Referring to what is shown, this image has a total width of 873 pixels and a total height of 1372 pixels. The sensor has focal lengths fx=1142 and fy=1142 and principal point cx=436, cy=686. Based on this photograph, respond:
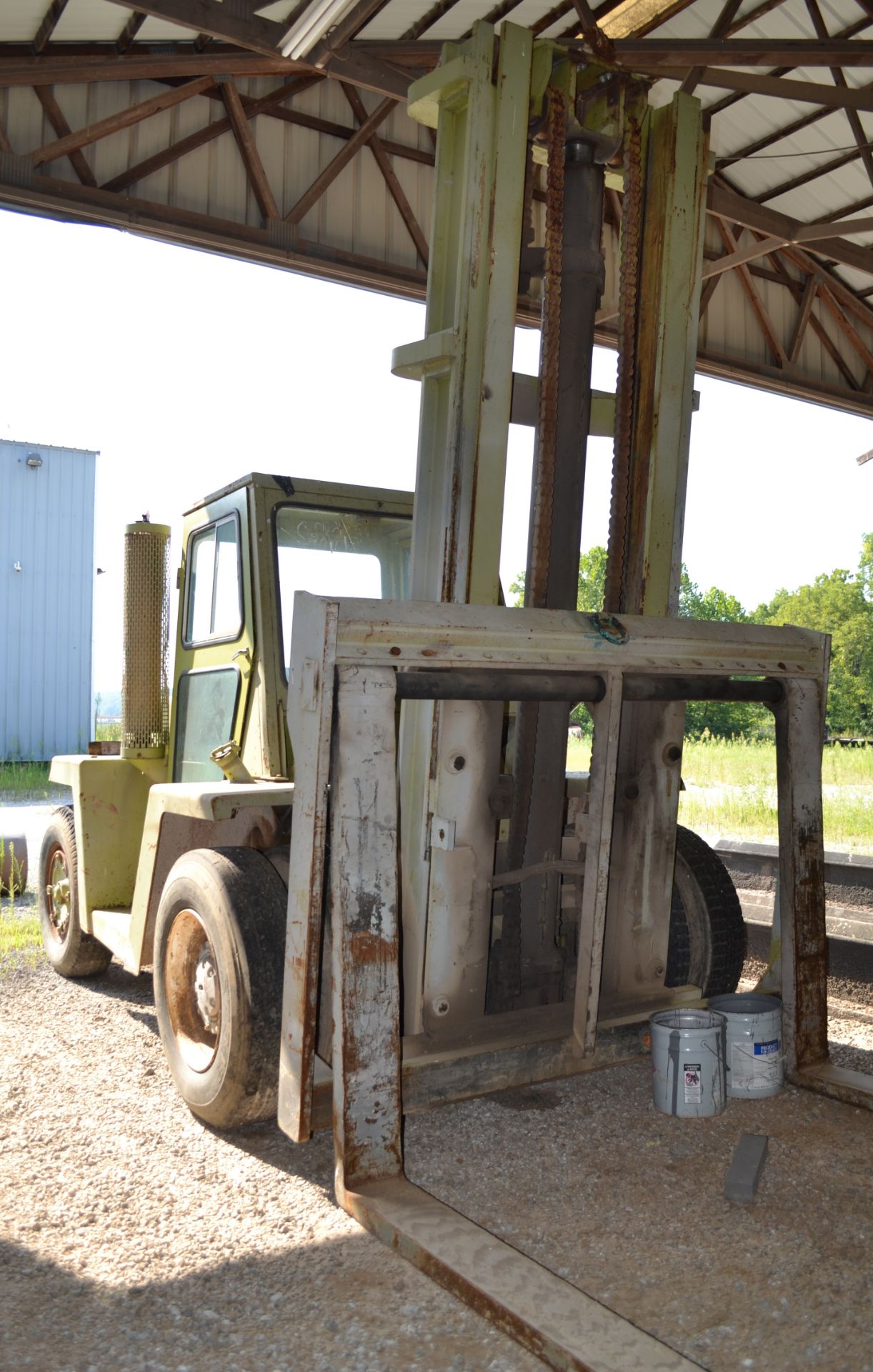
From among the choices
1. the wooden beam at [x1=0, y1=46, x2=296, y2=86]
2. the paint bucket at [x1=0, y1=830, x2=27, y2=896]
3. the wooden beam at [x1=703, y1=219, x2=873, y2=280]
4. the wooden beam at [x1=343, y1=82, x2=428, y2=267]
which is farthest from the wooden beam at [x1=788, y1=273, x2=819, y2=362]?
the paint bucket at [x1=0, y1=830, x2=27, y2=896]

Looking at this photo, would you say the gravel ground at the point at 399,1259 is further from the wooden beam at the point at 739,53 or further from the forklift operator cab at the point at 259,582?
the wooden beam at the point at 739,53

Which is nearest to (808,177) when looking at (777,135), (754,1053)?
→ (777,135)

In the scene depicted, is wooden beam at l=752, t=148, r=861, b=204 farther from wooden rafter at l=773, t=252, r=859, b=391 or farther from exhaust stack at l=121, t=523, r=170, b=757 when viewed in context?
exhaust stack at l=121, t=523, r=170, b=757

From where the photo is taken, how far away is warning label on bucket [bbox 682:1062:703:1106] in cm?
321

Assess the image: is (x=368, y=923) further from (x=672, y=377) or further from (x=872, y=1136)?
(x=672, y=377)

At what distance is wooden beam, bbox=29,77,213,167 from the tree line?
20808 millimetres

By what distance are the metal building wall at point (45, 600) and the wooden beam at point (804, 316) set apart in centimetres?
1132

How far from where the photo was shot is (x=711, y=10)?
8977 mm

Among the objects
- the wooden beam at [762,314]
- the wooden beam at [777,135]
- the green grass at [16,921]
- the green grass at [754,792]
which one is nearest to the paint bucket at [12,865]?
the green grass at [16,921]

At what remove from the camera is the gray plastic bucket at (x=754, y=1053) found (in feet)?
11.0

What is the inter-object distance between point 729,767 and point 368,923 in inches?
648

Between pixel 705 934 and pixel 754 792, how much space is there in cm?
1060

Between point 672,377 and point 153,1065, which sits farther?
point 153,1065

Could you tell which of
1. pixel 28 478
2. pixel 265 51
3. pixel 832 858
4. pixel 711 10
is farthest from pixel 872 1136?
pixel 28 478
